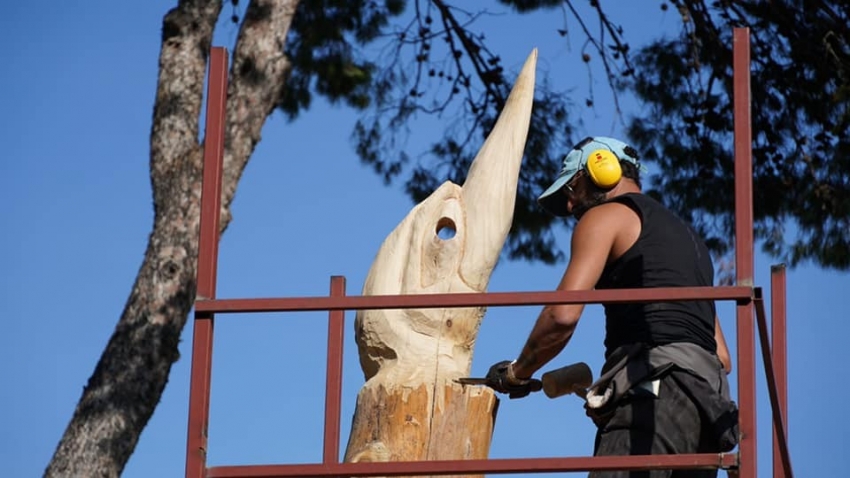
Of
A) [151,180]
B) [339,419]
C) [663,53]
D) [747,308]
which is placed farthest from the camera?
[663,53]

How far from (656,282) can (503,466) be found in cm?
84

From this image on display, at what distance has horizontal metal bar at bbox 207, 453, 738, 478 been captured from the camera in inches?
144

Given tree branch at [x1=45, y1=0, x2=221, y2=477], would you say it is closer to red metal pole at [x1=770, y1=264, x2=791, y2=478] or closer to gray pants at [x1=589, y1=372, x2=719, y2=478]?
red metal pole at [x1=770, y1=264, x2=791, y2=478]

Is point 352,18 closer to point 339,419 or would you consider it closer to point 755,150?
point 755,150

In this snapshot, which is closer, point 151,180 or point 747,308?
point 747,308

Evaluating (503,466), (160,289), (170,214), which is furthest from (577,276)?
(170,214)

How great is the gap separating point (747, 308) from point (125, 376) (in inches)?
181

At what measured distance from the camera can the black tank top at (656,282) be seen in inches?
167

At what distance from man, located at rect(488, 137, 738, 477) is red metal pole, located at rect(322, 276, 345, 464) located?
0.49m

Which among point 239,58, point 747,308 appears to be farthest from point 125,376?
point 747,308

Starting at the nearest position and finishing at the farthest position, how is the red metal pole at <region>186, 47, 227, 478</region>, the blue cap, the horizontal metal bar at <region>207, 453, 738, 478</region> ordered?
the horizontal metal bar at <region>207, 453, 738, 478</region>, the red metal pole at <region>186, 47, 227, 478</region>, the blue cap

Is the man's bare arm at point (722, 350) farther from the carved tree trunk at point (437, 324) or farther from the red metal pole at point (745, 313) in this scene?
the red metal pole at point (745, 313)

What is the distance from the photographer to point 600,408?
13.8ft

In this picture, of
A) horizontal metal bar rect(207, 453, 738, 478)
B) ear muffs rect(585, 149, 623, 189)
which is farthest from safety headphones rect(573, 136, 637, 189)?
horizontal metal bar rect(207, 453, 738, 478)
